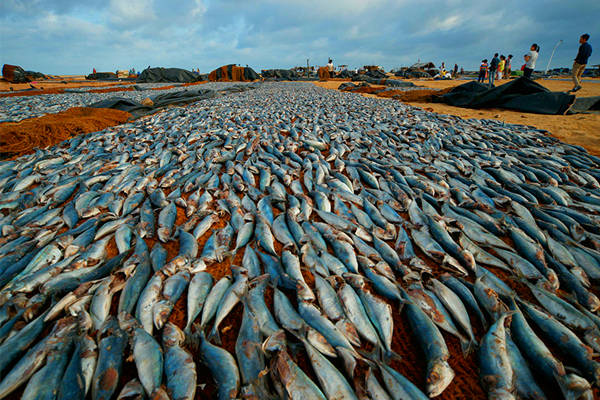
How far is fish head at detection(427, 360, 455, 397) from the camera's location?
140 centimetres

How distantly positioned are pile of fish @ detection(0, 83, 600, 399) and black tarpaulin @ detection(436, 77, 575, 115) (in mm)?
5472

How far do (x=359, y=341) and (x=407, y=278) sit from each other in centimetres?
76

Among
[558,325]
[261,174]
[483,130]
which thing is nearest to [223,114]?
[261,174]

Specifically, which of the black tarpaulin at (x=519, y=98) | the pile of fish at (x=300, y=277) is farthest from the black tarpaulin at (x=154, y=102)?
the black tarpaulin at (x=519, y=98)

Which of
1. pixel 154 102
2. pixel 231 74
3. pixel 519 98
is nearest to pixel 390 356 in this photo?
pixel 519 98

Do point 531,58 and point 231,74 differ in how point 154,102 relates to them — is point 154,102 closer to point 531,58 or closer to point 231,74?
point 531,58

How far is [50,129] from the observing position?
6.34m

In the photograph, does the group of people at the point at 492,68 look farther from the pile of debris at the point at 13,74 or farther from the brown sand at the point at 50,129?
the pile of debris at the point at 13,74

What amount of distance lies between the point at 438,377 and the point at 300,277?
1181 mm

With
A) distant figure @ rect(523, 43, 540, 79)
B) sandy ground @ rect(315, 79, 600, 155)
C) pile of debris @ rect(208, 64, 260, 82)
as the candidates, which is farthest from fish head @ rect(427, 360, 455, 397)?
pile of debris @ rect(208, 64, 260, 82)

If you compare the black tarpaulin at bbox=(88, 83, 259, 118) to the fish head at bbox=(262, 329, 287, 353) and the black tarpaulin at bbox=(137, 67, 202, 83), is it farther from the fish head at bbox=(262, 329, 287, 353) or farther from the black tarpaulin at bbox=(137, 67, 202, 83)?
the black tarpaulin at bbox=(137, 67, 202, 83)

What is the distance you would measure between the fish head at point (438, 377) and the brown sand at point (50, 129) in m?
8.48

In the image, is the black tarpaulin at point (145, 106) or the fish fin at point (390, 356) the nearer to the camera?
the fish fin at point (390, 356)

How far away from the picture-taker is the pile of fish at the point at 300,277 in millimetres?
1481
